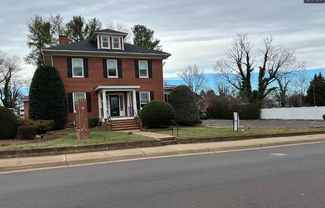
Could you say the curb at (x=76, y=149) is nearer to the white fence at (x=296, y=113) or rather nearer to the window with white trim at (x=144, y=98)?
the window with white trim at (x=144, y=98)

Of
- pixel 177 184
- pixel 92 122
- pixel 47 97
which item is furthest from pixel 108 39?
pixel 177 184

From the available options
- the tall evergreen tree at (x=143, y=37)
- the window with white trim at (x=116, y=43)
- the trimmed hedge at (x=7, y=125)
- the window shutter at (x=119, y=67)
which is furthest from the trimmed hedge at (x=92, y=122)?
the tall evergreen tree at (x=143, y=37)

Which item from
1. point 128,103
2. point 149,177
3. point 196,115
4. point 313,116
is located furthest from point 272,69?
point 149,177

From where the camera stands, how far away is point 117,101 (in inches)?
936

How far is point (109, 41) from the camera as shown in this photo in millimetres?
23953

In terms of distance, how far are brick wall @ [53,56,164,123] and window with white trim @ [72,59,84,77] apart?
0.46 metres

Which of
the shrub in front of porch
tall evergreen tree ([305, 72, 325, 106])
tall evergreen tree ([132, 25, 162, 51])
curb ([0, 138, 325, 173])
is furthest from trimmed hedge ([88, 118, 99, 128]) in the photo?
tall evergreen tree ([305, 72, 325, 106])

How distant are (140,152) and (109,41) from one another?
16079 mm

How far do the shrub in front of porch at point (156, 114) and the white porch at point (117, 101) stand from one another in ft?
8.99

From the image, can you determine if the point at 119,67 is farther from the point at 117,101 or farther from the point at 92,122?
the point at 92,122

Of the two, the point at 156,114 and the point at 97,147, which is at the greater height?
the point at 156,114

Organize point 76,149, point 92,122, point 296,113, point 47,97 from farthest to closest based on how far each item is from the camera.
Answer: point 296,113
point 92,122
point 47,97
point 76,149

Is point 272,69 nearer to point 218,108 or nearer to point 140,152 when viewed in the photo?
point 218,108

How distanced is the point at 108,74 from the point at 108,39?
135 inches
